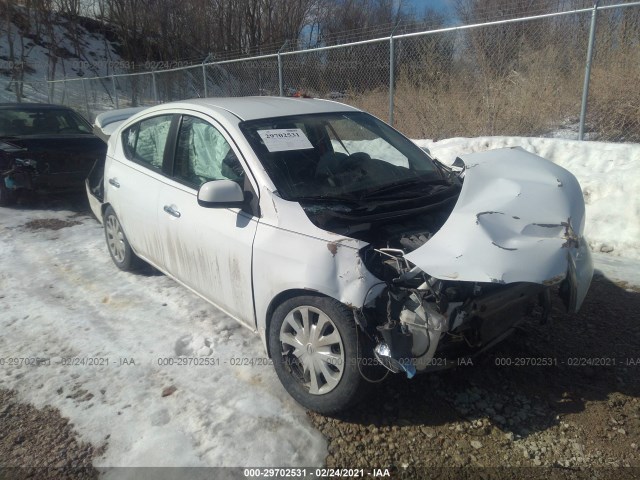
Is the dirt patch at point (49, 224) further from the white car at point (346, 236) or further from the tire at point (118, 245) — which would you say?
the white car at point (346, 236)

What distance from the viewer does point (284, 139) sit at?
339 cm

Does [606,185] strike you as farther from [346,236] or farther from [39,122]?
[39,122]

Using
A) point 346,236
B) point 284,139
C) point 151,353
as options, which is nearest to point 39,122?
point 151,353

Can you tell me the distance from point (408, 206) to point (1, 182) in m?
6.22

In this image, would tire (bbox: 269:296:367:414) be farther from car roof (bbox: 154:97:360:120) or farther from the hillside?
the hillside

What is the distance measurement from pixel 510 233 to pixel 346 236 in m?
0.85

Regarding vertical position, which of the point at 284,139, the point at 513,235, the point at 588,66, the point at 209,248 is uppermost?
the point at 588,66

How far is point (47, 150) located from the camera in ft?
21.9

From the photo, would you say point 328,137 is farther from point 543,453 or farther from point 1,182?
point 1,182

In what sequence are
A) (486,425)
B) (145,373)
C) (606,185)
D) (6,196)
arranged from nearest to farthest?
(486,425) → (145,373) → (606,185) → (6,196)

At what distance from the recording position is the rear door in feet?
10.1

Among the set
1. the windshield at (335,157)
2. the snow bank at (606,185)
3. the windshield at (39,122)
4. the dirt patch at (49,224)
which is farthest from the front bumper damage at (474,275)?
the windshield at (39,122)

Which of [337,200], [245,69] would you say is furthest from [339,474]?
[245,69]

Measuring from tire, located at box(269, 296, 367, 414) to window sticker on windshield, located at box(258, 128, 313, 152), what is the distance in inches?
43.3
